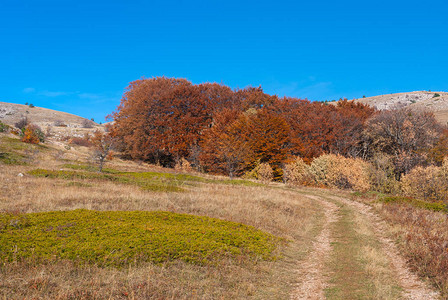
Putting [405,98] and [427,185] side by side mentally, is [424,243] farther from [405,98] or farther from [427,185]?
[405,98]

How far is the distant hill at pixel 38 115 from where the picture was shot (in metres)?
106

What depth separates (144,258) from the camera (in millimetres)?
7035

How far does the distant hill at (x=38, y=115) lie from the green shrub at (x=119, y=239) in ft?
362

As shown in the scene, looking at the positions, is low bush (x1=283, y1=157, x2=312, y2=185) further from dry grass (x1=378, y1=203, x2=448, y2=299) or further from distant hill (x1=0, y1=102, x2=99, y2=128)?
distant hill (x1=0, y1=102, x2=99, y2=128)

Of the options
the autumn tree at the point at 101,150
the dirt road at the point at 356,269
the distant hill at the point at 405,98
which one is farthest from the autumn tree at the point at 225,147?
the distant hill at the point at 405,98

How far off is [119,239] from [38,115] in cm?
13004

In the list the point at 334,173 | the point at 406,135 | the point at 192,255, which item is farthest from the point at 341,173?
the point at 192,255

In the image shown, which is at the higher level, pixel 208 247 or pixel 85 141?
pixel 85 141

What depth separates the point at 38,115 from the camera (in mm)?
114000

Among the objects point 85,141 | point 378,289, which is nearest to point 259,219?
point 378,289

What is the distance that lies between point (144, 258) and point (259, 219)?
7763 millimetres

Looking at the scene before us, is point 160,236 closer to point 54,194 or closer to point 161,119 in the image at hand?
point 54,194

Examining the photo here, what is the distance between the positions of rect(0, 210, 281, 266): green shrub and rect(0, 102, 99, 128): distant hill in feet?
362

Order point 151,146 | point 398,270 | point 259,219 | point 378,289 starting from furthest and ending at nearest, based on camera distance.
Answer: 1. point 151,146
2. point 259,219
3. point 398,270
4. point 378,289
